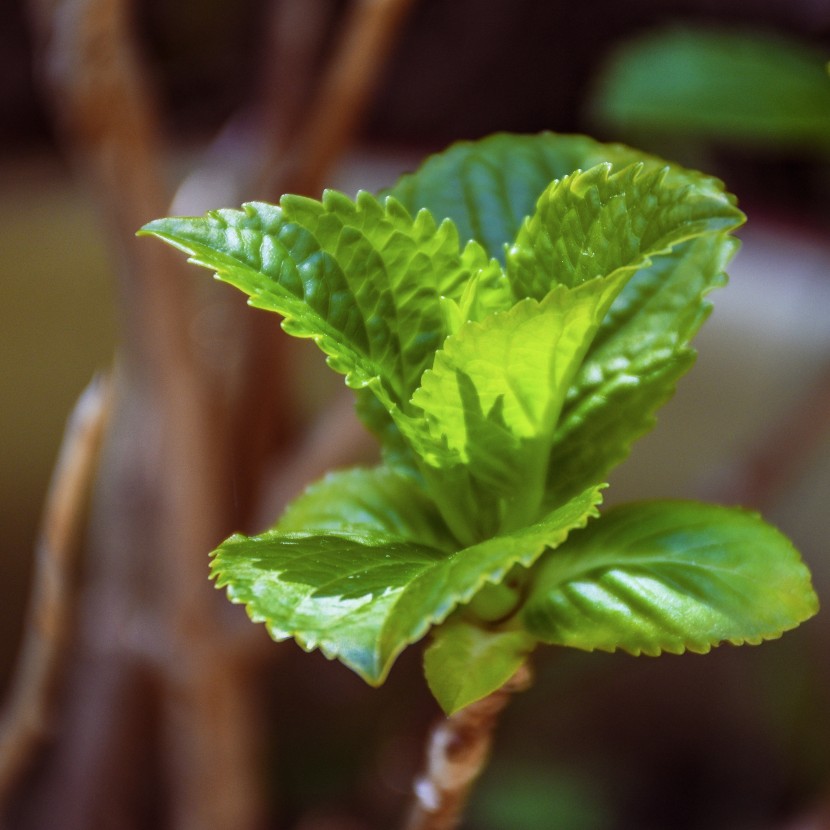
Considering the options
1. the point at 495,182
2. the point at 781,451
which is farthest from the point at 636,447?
the point at 495,182

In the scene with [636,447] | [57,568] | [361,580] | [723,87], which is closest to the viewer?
[361,580]

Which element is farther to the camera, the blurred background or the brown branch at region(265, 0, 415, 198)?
the blurred background

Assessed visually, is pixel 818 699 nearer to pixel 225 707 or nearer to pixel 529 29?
pixel 225 707

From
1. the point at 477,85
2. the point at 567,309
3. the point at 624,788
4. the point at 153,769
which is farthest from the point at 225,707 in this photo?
the point at 477,85

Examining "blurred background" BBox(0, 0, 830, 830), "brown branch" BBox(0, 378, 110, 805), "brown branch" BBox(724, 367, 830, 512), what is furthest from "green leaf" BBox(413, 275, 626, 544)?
"blurred background" BBox(0, 0, 830, 830)

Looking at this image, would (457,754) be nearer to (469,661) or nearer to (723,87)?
(469,661)

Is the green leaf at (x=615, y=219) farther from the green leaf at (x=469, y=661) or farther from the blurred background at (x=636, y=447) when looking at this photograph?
the blurred background at (x=636, y=447)

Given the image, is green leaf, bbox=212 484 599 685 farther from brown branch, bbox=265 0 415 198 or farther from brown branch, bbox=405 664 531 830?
brown branch, bbox=265 0 415 198
